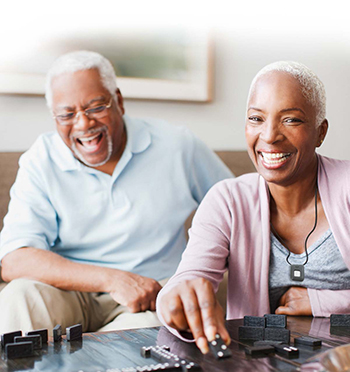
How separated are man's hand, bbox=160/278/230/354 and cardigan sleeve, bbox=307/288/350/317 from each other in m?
0.44

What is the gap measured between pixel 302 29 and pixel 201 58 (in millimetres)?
693

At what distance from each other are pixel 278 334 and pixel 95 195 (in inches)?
47.5

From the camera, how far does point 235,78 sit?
9.89 feet

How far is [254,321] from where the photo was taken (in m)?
1.24

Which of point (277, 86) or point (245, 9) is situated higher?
point (245, 9)

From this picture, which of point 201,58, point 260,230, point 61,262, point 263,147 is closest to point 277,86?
point 263,147

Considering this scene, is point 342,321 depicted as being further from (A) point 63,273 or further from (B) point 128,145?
(B) point 128,145

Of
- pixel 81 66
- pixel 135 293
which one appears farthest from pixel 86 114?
pixel 135 293

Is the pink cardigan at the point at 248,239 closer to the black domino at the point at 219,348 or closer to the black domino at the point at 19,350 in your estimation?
the black domino at the point at 219,348

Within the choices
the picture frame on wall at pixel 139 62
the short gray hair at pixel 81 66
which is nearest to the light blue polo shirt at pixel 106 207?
the short gray hair at pixel 81 66

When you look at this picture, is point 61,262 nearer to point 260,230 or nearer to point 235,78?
point 260,230

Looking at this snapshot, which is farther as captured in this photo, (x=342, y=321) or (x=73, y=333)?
(x=342, y=321)

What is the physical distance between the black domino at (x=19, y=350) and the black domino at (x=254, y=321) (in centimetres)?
A: 48

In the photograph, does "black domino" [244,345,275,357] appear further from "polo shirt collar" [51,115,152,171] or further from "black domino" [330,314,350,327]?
"polo shirt collar" [51,115,152,171]
